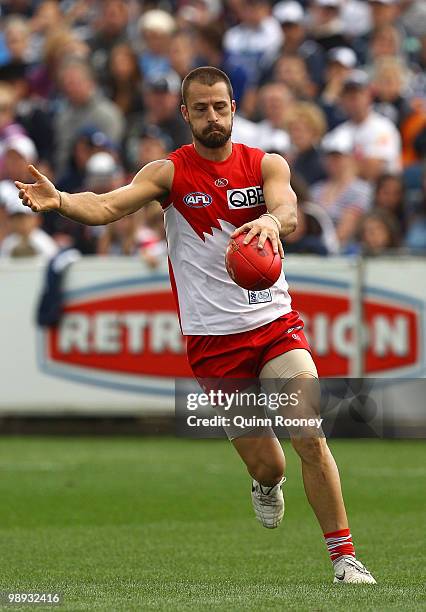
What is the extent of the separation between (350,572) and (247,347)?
1.28 meters

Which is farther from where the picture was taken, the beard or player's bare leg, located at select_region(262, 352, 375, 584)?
the beard

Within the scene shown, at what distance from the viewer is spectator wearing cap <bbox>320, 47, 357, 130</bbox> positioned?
17750mm

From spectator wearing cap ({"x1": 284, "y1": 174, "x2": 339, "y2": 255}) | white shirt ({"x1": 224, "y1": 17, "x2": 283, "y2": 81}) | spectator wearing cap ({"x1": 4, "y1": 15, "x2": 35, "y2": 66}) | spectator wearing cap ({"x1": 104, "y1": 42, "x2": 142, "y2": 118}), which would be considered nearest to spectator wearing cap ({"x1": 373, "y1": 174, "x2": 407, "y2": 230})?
spectator wearing cap ({"x1": 284, "y1": 174, "x2": 339, "y2": 255})

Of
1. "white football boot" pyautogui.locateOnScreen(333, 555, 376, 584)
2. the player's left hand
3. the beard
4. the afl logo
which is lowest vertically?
"white football boot" pyautogui.locateOnScreen(333, 555, 376, 584)

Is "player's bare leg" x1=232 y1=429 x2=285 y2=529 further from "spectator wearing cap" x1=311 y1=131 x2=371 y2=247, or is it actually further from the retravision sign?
"spectator wearing cap" x1=311 y1=131 x2=371 y2=247

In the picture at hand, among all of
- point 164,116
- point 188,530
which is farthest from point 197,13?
point 188,530

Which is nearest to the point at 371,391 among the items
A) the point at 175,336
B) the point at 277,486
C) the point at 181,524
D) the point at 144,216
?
the point at 175,336

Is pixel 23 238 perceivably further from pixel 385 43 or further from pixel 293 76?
pixel 385 43

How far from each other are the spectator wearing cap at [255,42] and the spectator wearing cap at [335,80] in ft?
2.67

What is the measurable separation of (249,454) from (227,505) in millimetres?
3185

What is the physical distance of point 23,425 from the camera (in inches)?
631

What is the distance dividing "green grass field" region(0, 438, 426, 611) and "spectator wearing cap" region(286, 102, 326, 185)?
3.56m

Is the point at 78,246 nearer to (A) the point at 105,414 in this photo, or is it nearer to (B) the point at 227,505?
(A) the point at 105,414

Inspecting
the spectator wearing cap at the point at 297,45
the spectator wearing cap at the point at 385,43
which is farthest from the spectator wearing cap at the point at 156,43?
the spectator wearing cap at the point at 385,43
